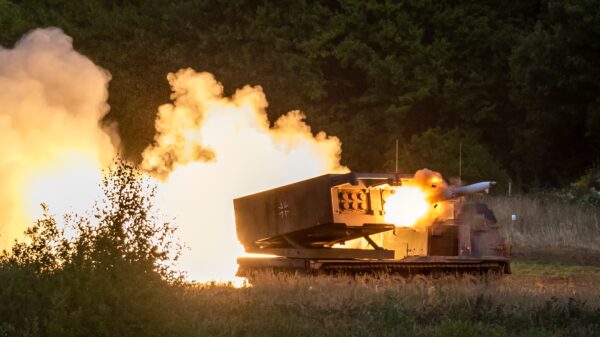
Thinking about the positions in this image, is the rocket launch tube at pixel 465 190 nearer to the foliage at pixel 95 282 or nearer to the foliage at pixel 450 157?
the foliage at pixel 95 282

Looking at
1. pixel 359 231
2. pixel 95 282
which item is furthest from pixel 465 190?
pixel 95 282

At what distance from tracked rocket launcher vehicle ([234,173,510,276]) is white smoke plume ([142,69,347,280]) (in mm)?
1667

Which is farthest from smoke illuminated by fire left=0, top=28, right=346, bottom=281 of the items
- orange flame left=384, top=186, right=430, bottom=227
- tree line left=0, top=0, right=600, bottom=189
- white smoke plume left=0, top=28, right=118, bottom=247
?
tree line left=0, top=0, right=600, bottom=189

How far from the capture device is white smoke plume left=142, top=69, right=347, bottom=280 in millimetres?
23656

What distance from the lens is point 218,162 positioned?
25.2 m

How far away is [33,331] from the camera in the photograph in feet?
42.6

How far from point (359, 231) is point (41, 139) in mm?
8265

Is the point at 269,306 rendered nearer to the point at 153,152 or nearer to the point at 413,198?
the point at 413,198

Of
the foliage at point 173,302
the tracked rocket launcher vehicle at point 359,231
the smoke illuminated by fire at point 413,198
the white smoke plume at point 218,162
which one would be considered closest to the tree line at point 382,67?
the white smoke plume at point 218,162

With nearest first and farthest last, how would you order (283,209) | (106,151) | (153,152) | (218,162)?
(283,209)
(218,162)
(153,152)
(106,151)

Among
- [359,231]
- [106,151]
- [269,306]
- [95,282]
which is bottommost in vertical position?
[269,306]

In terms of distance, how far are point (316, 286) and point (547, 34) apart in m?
27.5

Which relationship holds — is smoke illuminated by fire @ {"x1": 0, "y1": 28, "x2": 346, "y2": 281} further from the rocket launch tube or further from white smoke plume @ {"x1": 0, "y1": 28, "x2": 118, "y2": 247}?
the rocket launch tube

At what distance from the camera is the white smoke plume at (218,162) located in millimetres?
23656
